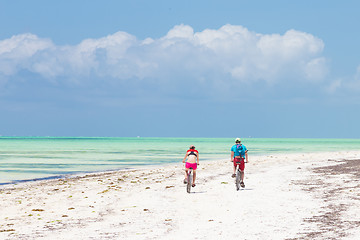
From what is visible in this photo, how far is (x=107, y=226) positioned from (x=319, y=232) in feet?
19.8

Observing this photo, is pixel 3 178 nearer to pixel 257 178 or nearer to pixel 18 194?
pixel 18 194

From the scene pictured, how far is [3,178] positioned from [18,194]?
12556 millimetres

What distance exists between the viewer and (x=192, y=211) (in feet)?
52.8

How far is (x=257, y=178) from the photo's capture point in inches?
1070

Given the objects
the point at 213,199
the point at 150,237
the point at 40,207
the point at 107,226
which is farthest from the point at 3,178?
the point at 150,237

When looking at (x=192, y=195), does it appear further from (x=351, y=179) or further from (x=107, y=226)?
(x=351, y=179)

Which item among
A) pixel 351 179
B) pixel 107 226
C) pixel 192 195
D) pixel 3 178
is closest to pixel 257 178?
pixel 351 179

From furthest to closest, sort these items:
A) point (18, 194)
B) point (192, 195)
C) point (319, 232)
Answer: point (18, 194) < point (192, 195) < point (319, 232)

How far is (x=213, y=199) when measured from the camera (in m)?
18.9

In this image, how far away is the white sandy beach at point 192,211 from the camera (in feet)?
40.9

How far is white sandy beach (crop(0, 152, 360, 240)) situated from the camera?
12.5 metres

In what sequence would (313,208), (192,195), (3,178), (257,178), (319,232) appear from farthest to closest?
(3,178) → (257,178) → (192,195) → (313,208) → (319,232)

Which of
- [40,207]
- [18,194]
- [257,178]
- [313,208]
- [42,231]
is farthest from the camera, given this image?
[257,178]

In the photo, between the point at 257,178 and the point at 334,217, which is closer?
the point at 334,217
